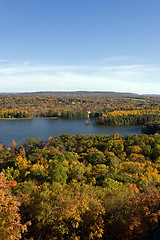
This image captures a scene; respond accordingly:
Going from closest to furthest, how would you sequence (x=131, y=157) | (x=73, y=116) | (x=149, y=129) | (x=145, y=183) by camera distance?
1. (x=145, y=183)
2. (x=131, y=157)
3. (x=149, y=129)
4. (x=73, y=116)

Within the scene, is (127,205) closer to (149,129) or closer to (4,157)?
(4,157)

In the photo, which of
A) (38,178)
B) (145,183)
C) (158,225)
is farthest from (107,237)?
(38,178)

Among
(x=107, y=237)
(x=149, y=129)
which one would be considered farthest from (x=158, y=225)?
(x=149, y=129)

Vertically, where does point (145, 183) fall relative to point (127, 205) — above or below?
below

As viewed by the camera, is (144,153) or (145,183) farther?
(144,153)

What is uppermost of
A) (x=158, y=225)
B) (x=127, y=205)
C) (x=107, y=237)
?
(x=158, y=225)

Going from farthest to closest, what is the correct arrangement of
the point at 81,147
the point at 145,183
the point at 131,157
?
the point at 81,147
the point at 131,157
the point at 145,183

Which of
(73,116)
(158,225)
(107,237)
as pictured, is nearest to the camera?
(158,225)

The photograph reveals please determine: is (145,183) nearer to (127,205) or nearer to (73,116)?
(127,205)

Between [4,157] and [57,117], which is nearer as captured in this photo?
[4,157]
